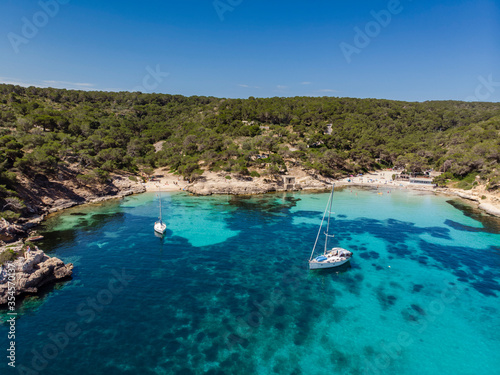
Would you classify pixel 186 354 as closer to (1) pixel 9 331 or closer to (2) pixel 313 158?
(1) pixel 9 331

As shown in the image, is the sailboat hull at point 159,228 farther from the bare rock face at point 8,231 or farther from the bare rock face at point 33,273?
the bare rock face at point 8,231

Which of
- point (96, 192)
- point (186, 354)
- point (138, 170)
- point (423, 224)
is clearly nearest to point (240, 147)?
point (138, 170)

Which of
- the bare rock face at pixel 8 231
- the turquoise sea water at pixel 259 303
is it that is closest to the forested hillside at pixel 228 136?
the bare rock face at pixel 8 231

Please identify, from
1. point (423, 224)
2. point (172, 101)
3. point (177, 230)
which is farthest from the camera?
point (172, 101)

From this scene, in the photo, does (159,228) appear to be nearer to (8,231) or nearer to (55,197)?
(8,231)

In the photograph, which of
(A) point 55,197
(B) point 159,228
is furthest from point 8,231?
(B) point 159,228
